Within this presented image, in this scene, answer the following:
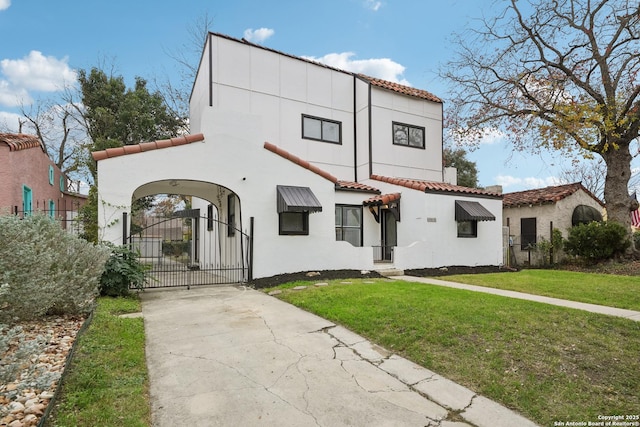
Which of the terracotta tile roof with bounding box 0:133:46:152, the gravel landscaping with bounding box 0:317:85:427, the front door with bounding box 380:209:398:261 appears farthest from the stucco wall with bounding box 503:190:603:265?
the terracotta tile roof with bounding box 0:133:46:152

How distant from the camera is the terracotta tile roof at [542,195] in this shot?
17.3 m

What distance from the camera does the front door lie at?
14.6 metres

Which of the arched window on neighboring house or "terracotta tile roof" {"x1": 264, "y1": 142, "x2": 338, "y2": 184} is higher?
"terracotta tile roof" {"x1": 264, "y1": 142, "x2": 338, "y2": 184}

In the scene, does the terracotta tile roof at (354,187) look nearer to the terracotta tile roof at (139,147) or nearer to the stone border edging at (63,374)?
the terracotta tile roof at (139,147)

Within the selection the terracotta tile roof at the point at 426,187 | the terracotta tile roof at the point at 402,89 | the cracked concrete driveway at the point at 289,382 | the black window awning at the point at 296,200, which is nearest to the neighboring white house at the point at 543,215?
the terracotta tile roof at the point at 426,187

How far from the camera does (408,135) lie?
54.7ft

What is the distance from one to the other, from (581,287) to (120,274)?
11.6m

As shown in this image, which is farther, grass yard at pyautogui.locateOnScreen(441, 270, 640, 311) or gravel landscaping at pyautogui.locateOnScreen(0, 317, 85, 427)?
grass yard at pyautogui.locateOnScreen(441, 270, 640, 311)

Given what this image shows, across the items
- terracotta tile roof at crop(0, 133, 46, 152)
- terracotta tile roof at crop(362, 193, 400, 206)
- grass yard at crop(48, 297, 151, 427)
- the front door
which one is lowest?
grass yard at crop(48, 297, 151, 427)

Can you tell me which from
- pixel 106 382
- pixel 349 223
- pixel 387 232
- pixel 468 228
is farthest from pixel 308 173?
pixel 106 382

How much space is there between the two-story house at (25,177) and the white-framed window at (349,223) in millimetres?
8585

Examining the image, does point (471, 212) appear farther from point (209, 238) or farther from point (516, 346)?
point (209, 238)

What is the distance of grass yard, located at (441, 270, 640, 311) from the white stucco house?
3.19 m

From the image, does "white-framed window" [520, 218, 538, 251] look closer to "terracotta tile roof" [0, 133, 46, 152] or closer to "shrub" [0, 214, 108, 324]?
"shrub" [0, 214, 108, 324]
